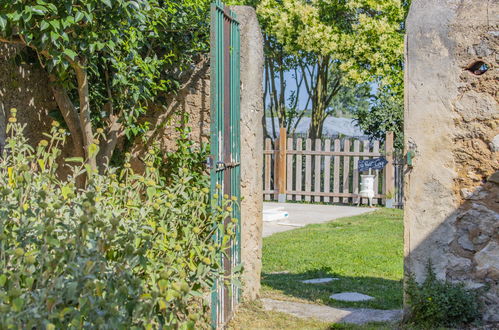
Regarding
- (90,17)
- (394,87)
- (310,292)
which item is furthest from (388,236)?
(90,17)

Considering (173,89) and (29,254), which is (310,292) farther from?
(29,254)

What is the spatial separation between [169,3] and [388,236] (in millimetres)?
5290

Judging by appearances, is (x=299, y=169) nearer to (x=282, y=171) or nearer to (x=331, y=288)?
(x=282, y=171)

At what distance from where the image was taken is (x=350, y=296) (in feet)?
18.4

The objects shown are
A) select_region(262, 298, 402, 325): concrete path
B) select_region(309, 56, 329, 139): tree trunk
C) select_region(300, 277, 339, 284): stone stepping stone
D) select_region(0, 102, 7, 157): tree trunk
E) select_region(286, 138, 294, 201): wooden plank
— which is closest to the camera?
select_region(0, 102, 7, 157): tree trunk

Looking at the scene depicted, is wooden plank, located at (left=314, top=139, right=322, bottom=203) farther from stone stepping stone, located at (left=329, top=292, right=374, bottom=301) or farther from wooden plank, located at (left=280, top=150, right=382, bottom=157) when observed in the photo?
stone stepping stone, located at (left=329, top=292, right=374, bottom=301)

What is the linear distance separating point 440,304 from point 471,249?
17.8 inches

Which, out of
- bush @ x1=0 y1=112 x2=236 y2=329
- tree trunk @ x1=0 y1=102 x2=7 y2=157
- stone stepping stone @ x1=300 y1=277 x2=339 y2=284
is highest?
tree trunk @ x1=0 y1=102 x2=7 y2=157

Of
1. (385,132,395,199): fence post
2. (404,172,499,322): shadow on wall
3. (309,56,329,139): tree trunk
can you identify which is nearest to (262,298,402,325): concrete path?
(404,172,499,322): shadow on wall

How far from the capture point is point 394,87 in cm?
1330

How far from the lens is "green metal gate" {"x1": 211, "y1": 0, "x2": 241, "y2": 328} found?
4098mm

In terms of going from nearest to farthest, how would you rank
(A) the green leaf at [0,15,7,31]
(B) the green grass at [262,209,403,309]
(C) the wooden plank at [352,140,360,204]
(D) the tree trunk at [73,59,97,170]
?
(A) the green leaf at [0,15,7,31]
(D) the tree trunk at [73,59,97,170]
(B) the green grass at [262,209,403,309]
(C) the wooden plank at [352,140,360,204]

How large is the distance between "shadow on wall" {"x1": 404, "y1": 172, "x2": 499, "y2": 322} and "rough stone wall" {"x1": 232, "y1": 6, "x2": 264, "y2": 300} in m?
1.25

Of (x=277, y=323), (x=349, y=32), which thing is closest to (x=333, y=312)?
(x=277, y=323)
